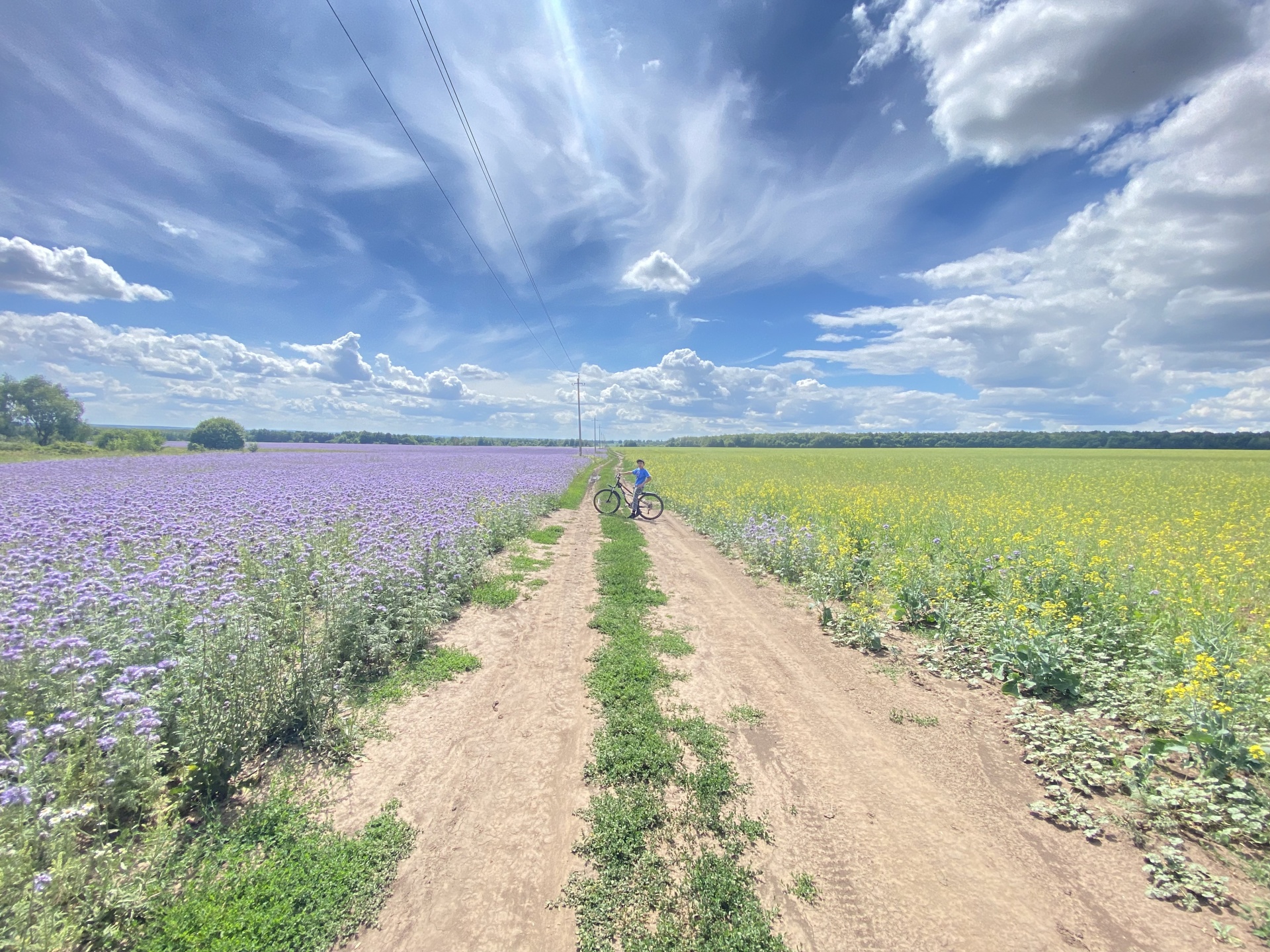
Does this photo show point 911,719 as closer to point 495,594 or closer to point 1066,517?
point 495,594

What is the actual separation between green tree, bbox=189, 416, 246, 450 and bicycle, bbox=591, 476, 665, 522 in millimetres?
53565

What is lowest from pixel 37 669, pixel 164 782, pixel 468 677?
pixel 468 677

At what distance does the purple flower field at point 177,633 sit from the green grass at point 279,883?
623mm

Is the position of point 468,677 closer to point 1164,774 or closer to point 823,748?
point 823,748

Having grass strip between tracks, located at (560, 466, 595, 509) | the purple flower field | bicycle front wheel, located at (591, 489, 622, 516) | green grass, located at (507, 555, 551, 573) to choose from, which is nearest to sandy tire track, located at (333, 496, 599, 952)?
the purple flower field

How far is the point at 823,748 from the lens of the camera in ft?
14.6

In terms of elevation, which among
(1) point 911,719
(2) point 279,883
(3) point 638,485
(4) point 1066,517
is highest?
(3) point 638,485

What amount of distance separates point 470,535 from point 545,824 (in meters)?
7.05

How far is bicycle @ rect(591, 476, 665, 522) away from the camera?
717 inches

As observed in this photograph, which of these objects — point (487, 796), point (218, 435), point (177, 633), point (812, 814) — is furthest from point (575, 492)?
point (218, 435)

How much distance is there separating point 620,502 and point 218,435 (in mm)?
59061

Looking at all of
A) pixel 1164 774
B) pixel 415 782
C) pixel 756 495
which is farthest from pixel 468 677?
pixel 756 495

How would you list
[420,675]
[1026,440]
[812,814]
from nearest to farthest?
[812,814] < [420,675] < [1026,440]

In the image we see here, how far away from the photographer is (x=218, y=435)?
176 ft
